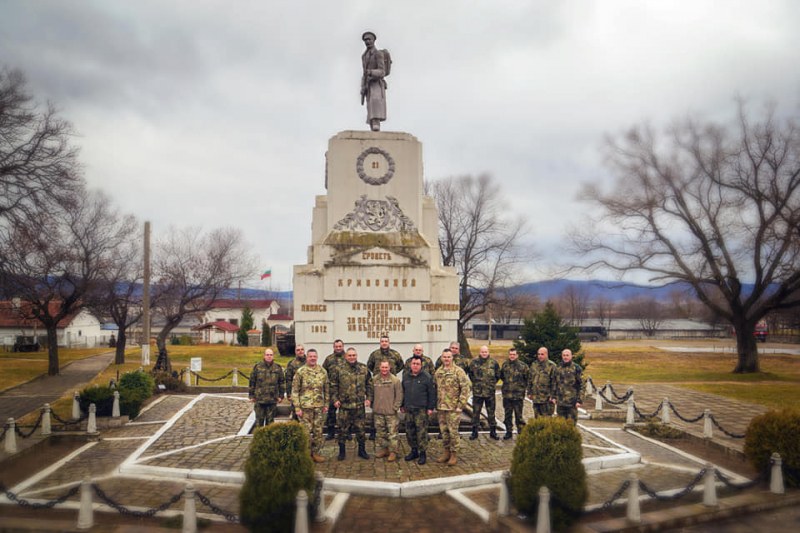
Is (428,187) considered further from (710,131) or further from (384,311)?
(384,311)

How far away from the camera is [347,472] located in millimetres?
8383

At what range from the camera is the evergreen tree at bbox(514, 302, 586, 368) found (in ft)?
64.4

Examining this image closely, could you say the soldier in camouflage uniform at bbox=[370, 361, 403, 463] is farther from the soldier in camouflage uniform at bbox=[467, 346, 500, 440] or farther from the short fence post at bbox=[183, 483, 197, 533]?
the short fence post at bbox=[183, 483, 197, 533]

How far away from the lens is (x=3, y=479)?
27.7ft

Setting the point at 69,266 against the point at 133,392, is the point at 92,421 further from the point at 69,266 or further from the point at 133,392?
the point at 69,266

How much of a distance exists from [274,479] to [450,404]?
3709 millimetres

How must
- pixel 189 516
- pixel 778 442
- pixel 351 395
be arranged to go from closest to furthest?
pixel 189 516 < pixel 778 442 < pixel 351 395

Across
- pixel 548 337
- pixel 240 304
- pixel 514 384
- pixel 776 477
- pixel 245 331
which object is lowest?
pixel 776 477

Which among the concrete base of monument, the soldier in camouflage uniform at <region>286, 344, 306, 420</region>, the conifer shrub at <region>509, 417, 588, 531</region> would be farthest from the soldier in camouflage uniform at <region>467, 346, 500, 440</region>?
the conifer shrub at <region>509, 417, 588, 531</region>

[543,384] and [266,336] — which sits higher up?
[543,384]

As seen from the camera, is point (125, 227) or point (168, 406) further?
point (125, 227)

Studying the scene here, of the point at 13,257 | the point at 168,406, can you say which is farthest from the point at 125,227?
the point at 168,406

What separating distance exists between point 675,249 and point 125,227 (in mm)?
29739

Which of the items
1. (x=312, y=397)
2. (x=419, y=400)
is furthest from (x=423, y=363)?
(x=312, y=397)
